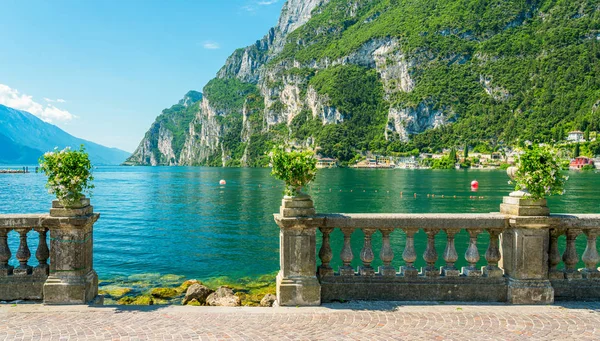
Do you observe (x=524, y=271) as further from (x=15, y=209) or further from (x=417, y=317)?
(x=15, y=209)

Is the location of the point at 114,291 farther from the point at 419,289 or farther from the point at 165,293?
the point at 419,289

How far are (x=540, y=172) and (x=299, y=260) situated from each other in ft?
14.1

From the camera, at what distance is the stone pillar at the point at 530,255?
6816 millimetres

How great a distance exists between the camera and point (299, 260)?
6.86 m

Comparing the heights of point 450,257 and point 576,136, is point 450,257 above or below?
below

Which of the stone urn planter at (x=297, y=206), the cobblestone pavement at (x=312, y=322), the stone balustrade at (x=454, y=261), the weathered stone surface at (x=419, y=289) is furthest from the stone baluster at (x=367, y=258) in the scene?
the stone urn planter at (x=297, y=206)

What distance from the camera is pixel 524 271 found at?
6883 mm

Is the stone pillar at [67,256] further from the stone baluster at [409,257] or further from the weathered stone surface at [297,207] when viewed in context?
the stone baluster at [409,257]

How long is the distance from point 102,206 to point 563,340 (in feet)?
175

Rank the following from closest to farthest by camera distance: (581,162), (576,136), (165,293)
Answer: (165,293) < (581,162) < (576,136)

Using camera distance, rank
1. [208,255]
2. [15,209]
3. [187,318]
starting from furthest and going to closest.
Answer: [15,209] → [208,255] → [187,318]

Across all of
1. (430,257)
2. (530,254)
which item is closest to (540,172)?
(530,254)

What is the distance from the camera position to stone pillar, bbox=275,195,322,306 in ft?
22.4

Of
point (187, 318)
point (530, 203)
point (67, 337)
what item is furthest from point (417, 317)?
point (67, 337)
